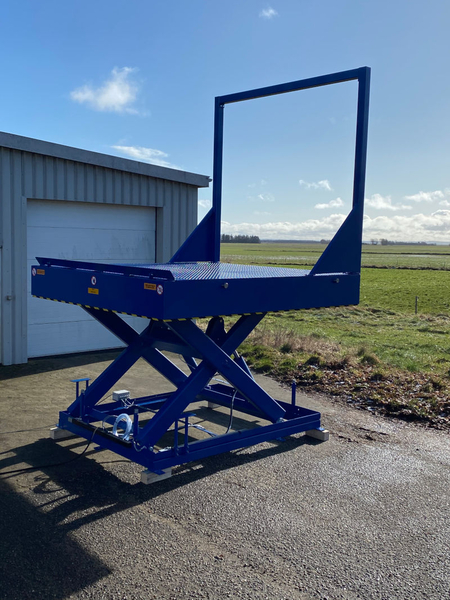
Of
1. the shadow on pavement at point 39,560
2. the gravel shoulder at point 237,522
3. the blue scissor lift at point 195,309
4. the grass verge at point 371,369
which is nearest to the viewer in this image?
the shadow on pavement at point 39,560

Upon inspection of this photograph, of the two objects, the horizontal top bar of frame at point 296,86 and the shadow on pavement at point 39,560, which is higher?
the horizontal top bar of frame at point 296,86

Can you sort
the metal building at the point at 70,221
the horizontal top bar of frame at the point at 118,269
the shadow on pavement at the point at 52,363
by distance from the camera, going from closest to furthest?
the horizontal top bar of frame at the point at 118,269
the shadow on pavement at the point at 52,363
the metal building at the point at 70,221

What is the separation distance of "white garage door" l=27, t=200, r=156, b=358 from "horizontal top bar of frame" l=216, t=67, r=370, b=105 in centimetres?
442

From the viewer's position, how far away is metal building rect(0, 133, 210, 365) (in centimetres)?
964

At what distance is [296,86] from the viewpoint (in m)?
6.39

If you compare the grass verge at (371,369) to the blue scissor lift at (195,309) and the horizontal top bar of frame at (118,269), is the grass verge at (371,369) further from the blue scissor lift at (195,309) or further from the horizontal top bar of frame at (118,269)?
the horizontal top bar of frame at (118,269)

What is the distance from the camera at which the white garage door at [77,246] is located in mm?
10227

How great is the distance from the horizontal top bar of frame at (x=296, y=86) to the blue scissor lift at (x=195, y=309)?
0.04ft

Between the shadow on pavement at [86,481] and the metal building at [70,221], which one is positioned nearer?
the shadow on pavement at [86,481]

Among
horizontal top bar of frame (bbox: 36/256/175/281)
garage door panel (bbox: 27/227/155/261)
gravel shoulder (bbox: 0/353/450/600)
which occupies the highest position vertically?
garage door panel (bbox: 27/227/155/261)

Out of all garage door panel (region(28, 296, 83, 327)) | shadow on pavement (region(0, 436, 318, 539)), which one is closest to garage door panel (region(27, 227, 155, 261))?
garage door panel (region(28, 296, 83, 327))

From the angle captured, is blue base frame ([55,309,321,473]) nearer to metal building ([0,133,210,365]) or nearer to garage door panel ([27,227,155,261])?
metal building ([0,133,210,365])

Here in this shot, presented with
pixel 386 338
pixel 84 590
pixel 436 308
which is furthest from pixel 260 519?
pixel 436 308

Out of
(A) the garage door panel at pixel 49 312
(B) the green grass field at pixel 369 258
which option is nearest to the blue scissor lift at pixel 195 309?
(A) the garage door panel at pixel 49 312
